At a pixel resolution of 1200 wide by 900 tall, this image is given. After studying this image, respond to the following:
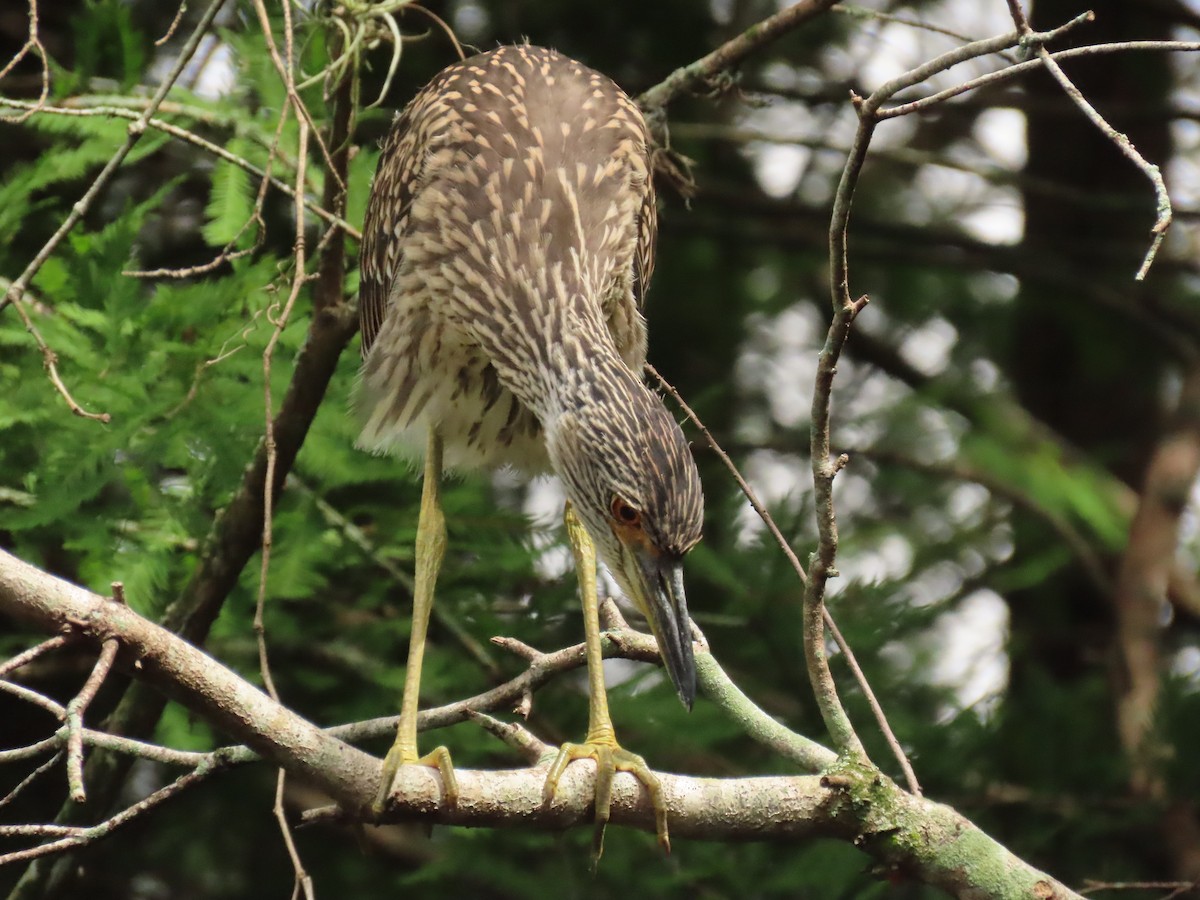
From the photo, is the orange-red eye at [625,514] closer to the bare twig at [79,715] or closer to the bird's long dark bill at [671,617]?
the bird's long dark bill at [671,617]

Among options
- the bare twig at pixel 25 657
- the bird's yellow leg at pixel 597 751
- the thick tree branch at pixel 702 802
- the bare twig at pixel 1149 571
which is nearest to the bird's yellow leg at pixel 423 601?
the thick tree branch at pixel 702 802

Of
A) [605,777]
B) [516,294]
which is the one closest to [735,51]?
[516,294]

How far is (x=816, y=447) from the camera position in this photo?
2.31 metres

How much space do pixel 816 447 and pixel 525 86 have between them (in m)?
2.10

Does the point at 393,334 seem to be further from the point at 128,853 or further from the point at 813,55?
the point at 813,55

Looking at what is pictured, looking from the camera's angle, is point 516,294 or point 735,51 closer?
point 516,294

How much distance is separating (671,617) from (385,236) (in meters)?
1.51

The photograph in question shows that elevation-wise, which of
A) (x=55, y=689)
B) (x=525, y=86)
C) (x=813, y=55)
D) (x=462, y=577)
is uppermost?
(x=813, y=55)

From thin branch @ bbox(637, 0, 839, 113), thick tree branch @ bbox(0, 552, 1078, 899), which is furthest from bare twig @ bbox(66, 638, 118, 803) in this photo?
thin branch @ bbox(637, 0, 839, 113)

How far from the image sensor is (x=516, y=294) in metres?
3.71

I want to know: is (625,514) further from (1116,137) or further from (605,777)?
(1116,137)

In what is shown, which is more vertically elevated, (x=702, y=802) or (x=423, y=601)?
(x=423, y=601)

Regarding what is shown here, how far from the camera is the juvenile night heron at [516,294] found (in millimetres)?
3467

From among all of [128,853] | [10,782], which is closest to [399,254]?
[10,782]
